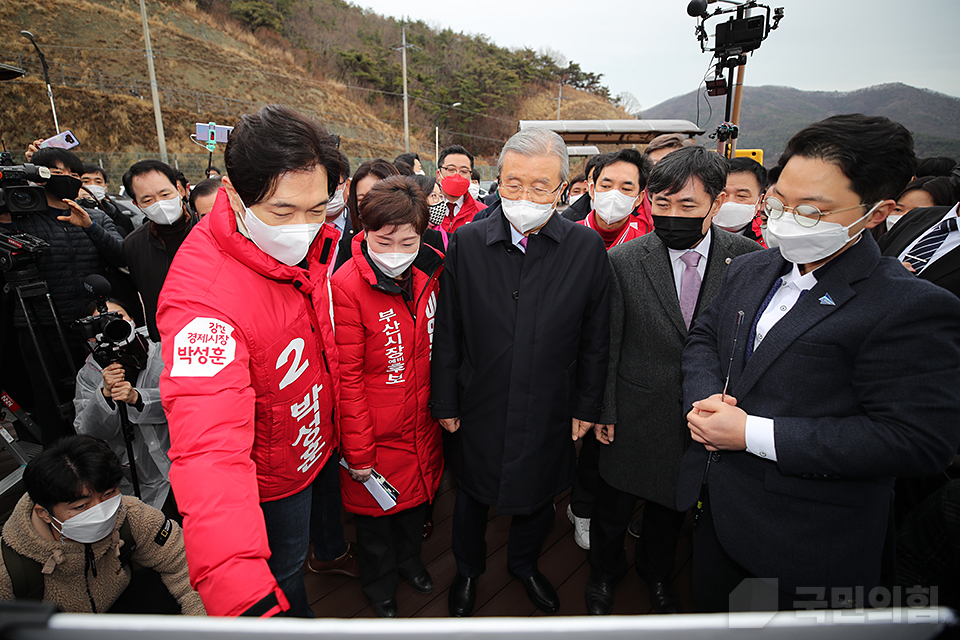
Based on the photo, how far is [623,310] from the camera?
1.90 meters

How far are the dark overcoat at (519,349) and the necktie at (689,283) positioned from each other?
0.33 m

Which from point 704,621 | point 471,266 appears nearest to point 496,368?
point 471,266

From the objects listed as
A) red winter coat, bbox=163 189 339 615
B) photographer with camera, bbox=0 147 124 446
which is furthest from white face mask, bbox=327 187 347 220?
red winter coat, bbox=163 189 339 615

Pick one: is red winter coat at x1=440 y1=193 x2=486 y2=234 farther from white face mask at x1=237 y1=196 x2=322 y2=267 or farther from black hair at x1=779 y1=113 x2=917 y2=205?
black hair at x1=779 y1=113 x2=917 y2=205

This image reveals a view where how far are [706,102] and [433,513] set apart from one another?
5796 millimetres

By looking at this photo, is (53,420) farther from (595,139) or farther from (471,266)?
(595,139)

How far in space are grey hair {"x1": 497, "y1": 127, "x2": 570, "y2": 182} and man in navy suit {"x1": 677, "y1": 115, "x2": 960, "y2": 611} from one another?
29.7 inches

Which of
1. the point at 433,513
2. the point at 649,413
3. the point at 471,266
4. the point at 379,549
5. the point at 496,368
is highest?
the point at 471,266

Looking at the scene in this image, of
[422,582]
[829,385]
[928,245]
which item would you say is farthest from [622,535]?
[928,245]

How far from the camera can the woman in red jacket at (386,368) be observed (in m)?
1.77

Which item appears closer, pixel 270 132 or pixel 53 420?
pixel 270 132

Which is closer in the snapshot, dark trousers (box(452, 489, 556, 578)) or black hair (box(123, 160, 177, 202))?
dark trousers (box(452, 489, 556, 578))

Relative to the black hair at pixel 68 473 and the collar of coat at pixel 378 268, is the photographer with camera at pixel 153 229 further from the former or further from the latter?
the collar of coat at pixel 378 268

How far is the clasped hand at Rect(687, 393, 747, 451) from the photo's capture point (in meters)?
1.25
